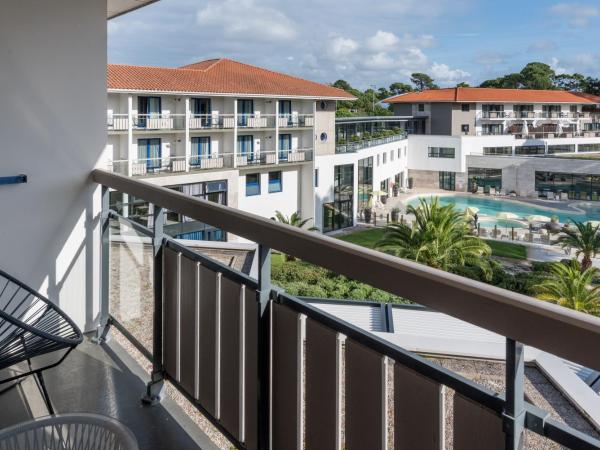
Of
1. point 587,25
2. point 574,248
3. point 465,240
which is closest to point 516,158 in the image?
point 574,248

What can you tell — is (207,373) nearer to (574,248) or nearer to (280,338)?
(280,338)

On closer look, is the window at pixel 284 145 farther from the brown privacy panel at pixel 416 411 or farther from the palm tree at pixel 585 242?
the brown privacy panel at pixel 416 411

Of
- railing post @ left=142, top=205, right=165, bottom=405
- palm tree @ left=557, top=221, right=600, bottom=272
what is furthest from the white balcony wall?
palm tree @ left=557, top=221, right=600, bottom=272

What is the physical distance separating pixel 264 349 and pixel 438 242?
1192 cm

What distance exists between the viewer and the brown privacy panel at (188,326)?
1351mm

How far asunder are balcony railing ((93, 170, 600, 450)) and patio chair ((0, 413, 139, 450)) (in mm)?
331

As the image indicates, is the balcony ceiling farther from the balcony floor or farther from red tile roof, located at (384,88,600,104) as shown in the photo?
red tile roof, located at (384,88,600,104)

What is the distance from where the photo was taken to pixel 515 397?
62cm

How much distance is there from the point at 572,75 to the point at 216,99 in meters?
13.4

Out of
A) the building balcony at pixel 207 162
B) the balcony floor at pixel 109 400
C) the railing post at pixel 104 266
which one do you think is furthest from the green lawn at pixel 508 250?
the balcony floor at pixel 109 400

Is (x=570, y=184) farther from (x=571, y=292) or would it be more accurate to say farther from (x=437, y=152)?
(x=571, y=292)

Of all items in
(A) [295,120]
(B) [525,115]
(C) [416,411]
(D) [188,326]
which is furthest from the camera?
(B) [525,115]

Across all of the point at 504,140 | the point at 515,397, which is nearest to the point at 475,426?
the point at 515,397

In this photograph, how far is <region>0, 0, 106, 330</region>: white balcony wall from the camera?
1.79 metres
